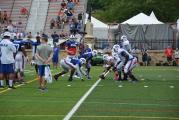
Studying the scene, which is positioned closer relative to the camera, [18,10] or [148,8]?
[18,10]

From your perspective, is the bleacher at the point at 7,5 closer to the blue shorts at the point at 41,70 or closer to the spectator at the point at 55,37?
the spectator at the point at 55,37

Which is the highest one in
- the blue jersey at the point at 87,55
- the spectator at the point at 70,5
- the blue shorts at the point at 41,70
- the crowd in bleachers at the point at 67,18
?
the spectator at the point at 70,5

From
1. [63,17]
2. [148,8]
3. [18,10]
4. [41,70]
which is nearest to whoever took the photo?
[41,70]

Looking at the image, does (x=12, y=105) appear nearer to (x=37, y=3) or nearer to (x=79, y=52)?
(x=79, y=52)

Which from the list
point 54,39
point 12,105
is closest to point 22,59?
point 12,105

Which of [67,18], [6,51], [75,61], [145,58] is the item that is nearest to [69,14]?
[67,18]

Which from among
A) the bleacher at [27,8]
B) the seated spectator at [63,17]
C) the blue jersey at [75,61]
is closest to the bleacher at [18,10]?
the bleacher at [27,8]

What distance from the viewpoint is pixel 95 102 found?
53.9 feet

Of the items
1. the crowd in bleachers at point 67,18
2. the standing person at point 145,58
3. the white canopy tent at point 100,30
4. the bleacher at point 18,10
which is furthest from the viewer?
the white canopy tent at point 100,30

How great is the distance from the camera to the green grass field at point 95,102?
13.7m

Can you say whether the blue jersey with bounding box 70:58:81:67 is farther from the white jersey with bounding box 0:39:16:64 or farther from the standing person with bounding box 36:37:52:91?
the standing person with bounding box 36:37:52:91

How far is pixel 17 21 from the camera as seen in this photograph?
56.2m

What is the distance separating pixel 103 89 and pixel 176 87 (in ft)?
9.62

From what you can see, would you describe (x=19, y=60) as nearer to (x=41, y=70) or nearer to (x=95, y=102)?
(x=41, y=70)
